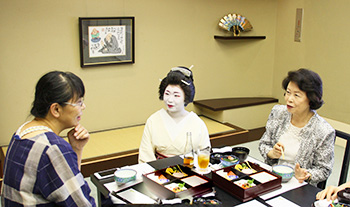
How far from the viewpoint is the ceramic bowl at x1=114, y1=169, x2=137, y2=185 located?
6.87ft

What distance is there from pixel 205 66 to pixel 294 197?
3491 millimetres

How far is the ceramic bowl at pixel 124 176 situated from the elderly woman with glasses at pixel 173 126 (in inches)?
21.7

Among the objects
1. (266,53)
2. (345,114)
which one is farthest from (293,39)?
(345,114)

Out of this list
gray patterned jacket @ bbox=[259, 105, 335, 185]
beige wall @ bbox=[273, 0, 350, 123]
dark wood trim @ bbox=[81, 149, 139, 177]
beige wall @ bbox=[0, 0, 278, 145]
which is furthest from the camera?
beige wall @ bbox=[273, 0, 350, 123]

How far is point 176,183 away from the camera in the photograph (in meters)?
2.04

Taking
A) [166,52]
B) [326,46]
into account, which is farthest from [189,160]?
[326,46]

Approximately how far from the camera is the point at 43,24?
416cm

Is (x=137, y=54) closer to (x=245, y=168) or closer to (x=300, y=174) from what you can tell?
(x=245, y=168)

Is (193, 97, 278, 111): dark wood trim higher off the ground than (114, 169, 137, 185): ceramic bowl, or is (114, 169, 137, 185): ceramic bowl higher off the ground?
(114, 169, 137, 185): ceramic bowl

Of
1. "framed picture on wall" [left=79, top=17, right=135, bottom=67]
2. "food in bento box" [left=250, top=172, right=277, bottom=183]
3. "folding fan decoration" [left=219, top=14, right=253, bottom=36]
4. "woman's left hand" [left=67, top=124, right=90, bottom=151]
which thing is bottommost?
"food in bento box" [left=250, top=172, right=277, bottom=183]

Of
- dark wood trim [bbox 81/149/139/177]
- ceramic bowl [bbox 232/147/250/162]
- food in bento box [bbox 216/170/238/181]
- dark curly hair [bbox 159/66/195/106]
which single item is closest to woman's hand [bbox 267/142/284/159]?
ceramic bowl [bbox 232/147/250/162]

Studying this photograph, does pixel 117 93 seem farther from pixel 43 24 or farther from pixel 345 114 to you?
pixel 345 114

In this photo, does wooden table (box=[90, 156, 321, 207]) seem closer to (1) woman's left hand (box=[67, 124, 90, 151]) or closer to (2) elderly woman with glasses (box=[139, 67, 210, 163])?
(1) woman's left hand (box=[67, 124, 90, 151])

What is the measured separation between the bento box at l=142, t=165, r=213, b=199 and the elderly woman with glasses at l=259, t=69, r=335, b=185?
609 mm
